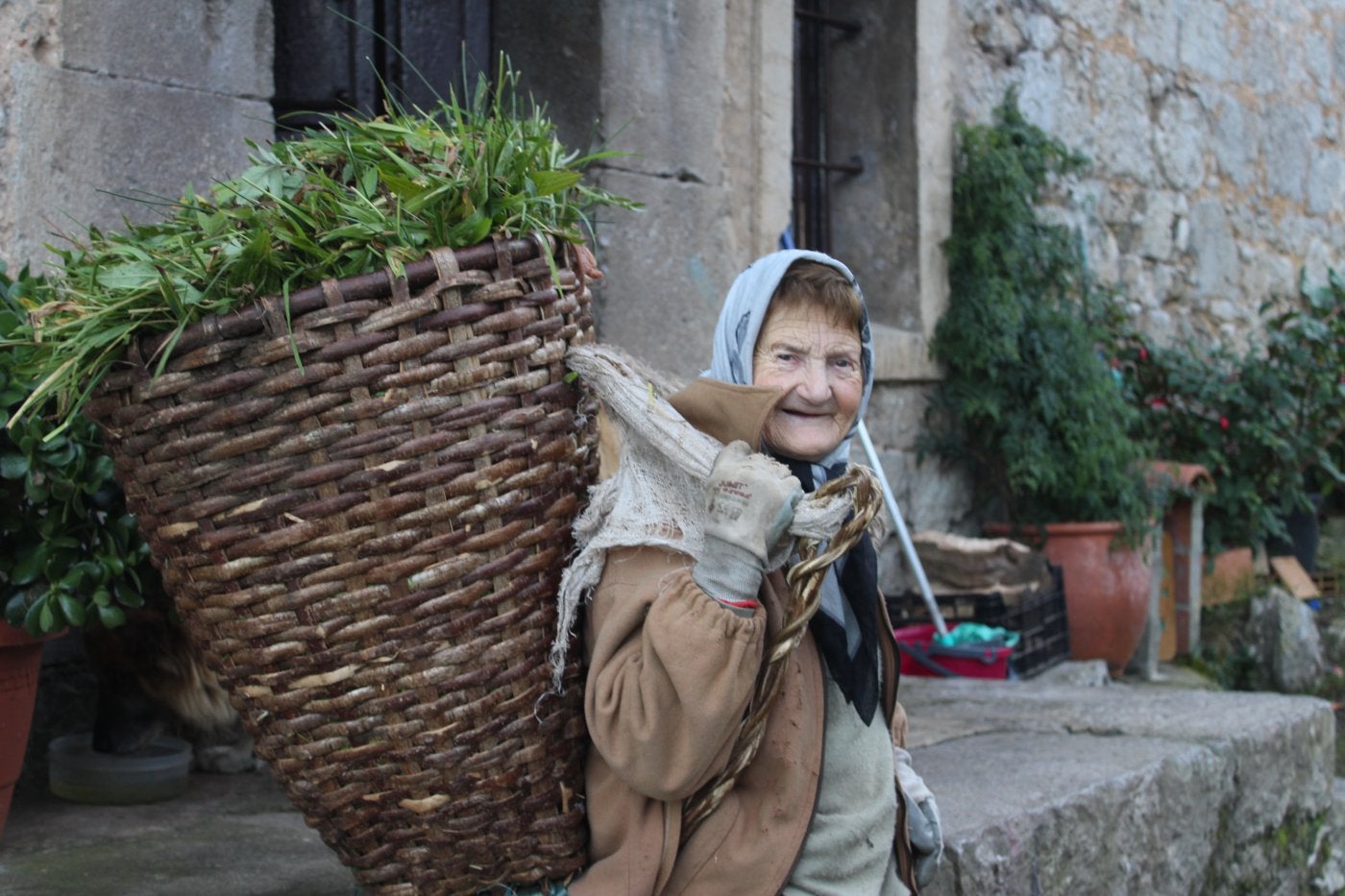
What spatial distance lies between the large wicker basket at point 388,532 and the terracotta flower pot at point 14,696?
693mm

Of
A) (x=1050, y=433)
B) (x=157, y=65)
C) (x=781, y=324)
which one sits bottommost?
(x=1050, y=433)

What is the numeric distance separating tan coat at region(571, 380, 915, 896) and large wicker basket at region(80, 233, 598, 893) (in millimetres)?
77

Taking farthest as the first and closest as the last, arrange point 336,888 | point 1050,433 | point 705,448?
point 1050,433 → point 336,888 → point 705,448

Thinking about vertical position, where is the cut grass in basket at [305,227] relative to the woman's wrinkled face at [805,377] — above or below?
above

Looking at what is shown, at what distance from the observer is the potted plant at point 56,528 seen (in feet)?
6.20

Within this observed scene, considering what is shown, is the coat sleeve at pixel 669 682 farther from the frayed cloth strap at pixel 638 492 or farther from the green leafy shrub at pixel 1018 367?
the green leafy shrub at pixel 1018 367

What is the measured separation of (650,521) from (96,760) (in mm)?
1691

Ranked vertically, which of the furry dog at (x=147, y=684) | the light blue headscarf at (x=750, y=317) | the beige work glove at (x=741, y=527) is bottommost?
the furry dog at (x=147, y=684)


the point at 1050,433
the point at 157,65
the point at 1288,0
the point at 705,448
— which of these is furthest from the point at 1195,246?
the point at 705,448

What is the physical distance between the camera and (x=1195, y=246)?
22.5ft

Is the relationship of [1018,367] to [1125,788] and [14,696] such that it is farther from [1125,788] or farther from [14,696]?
[14,696]

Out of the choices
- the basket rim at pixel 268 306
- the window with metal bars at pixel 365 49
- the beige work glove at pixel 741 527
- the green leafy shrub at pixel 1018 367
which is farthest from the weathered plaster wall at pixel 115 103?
the green leafy shrub at pixel 1018 367

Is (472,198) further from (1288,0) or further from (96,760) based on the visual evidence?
(1288,0)

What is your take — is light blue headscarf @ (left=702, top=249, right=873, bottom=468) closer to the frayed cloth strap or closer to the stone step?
the frayed cloth strap
